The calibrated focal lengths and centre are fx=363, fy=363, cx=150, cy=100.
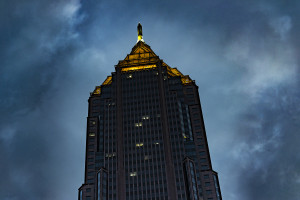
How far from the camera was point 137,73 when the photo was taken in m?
182

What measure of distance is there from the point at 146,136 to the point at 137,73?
37550 mm

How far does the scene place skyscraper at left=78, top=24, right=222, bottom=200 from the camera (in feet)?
472

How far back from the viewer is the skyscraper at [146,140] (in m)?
144

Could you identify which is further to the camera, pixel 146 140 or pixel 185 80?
pixel 185 80

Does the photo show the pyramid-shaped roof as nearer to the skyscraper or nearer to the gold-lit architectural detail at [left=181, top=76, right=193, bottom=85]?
the skyscraper

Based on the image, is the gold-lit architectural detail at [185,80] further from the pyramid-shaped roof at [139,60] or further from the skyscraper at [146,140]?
the pyramid-shaped roof at [139,60]

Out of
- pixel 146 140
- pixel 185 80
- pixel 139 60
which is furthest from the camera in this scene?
pixel 185 80

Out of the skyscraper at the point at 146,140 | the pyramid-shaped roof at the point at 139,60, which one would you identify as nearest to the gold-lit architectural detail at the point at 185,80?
the skyscraper at the point at 146,140

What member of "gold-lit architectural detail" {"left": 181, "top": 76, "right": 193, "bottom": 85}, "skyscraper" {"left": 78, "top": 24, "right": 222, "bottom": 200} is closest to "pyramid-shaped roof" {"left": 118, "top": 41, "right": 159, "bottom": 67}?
"skyscraper" {"left": 78, "top": 24, "right": 222, "bottom": 200}

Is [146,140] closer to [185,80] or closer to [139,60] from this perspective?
[185,80]

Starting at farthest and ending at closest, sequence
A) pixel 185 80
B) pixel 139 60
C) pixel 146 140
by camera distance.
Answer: pixel 185 80 → pixel 139 60 → pixel 146 140

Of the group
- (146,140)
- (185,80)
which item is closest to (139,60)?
(185,80)

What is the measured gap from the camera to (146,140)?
158m

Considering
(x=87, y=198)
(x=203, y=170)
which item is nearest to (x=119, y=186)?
(x=87, y=198)
